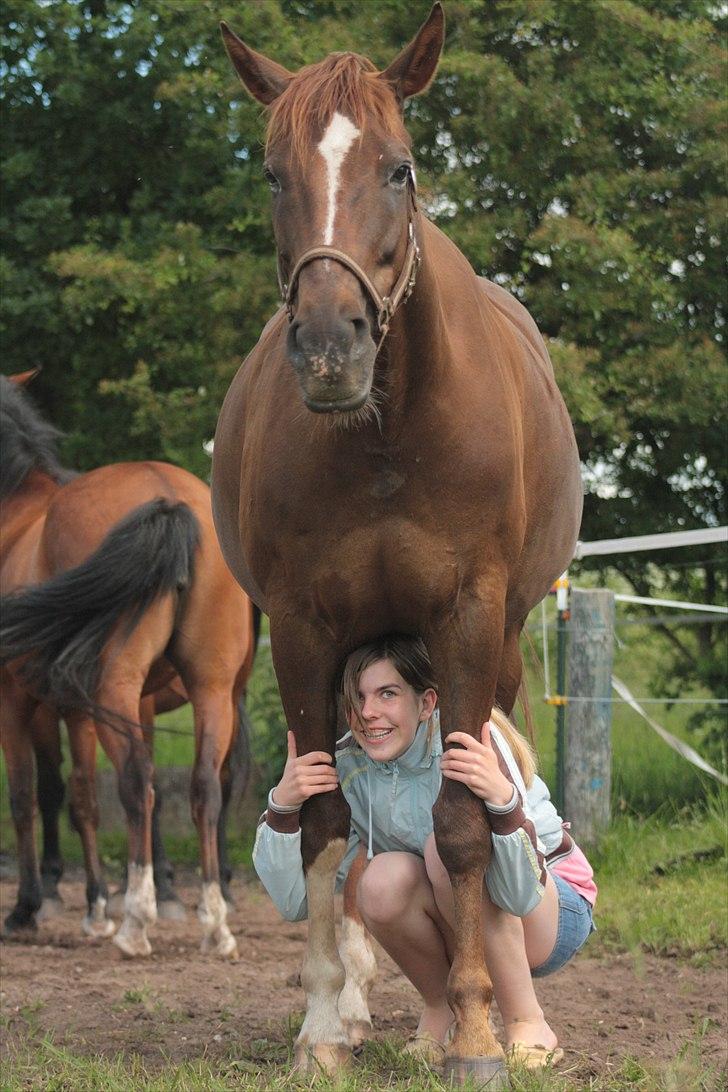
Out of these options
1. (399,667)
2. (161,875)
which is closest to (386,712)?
(399,667)

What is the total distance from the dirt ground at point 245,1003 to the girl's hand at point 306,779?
0.83m

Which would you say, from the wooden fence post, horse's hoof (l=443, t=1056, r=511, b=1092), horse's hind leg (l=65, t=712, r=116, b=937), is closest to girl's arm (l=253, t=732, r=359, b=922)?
horse's hoof (l=443, t=1056, r=511, b=1092)

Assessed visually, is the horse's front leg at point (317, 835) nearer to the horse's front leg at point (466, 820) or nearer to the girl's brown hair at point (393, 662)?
the girl's brown hair at point (393, 662)

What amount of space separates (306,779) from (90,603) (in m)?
3.14

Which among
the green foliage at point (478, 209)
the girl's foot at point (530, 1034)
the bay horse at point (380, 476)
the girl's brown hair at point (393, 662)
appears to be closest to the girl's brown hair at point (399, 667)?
the girl's brown hair at point (393, 662)

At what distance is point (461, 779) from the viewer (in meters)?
3.15

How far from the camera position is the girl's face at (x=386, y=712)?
344 cm

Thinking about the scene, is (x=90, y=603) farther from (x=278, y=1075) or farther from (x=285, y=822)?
(x=278, y=1075)

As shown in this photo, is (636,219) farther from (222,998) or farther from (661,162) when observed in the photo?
(222,998)

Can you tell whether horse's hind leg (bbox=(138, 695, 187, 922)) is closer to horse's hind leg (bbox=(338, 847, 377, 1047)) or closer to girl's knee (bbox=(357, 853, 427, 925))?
horse's hind leg (bbox=(338, 847, 377, 1047))

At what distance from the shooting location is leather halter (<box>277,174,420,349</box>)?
263cm

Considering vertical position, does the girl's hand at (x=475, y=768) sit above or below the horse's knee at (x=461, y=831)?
above

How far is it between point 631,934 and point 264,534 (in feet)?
9.70

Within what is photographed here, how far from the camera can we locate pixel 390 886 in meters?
3.39
